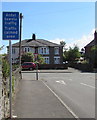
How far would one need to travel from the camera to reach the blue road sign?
21.9ft

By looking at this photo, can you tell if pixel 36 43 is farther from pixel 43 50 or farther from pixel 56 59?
pixel 56 59

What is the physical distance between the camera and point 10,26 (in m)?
6.74

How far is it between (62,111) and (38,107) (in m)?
1.07

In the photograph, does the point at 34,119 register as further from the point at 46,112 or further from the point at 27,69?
the point at 27,69

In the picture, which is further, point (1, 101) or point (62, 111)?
point (62, 111)

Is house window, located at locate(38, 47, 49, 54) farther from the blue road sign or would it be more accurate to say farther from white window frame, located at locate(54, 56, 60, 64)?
the blue road sign

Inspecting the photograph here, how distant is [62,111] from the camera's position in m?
8.12

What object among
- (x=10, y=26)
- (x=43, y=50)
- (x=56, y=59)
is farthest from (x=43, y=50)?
(x=10, y=26)

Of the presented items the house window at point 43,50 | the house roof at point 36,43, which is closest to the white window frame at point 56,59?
the house window at point 43,50

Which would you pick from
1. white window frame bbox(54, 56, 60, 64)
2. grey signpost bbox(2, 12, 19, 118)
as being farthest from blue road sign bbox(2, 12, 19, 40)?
white window frame bbox(54, 56, 60, 64)

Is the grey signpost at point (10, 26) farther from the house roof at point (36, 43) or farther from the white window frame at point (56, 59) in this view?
the white window frame at point (56, 59)

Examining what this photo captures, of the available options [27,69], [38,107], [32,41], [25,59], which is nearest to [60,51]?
[32,41]

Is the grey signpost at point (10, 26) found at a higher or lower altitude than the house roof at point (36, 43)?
lower

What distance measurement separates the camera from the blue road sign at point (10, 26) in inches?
263
